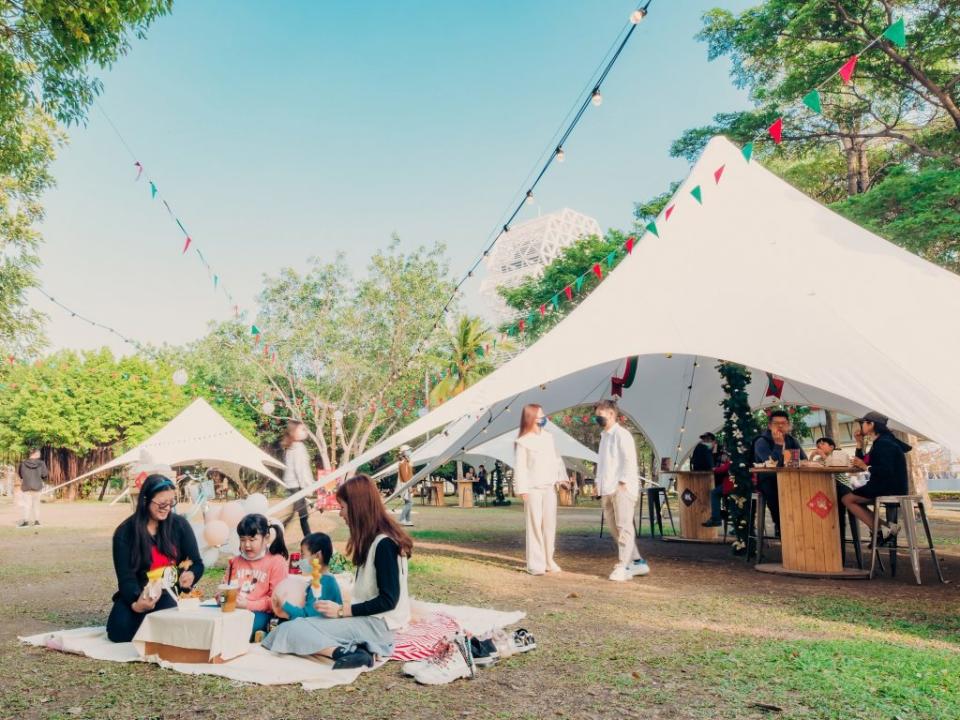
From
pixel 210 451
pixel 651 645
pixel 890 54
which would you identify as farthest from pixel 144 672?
pixel 890 54

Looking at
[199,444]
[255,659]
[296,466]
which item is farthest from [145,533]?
[199,444]

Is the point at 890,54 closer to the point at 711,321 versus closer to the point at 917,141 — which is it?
the point at 917,141

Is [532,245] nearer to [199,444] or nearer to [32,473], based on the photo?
[199,444]

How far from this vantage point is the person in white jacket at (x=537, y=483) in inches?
251

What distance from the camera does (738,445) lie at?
7.90m

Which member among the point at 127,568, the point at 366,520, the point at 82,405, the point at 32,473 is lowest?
the point at 127,568

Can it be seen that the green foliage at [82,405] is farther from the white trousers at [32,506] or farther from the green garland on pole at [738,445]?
the green garland on pole at [738,445]

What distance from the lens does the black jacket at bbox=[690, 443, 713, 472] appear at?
30.9ft

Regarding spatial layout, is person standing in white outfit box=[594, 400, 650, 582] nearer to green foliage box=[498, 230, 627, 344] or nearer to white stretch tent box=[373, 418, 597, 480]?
white stretch tent box=[373, 418, 597, 480]

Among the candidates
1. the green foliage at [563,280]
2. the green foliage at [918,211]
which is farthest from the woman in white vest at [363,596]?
the green foliage at [563,280]

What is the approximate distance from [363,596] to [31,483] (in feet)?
40.1

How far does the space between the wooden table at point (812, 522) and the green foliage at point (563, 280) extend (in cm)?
1524

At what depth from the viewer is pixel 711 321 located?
6.18 m

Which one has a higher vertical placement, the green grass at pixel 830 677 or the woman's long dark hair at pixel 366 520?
the woman's long dark hair at pixel 366 520
